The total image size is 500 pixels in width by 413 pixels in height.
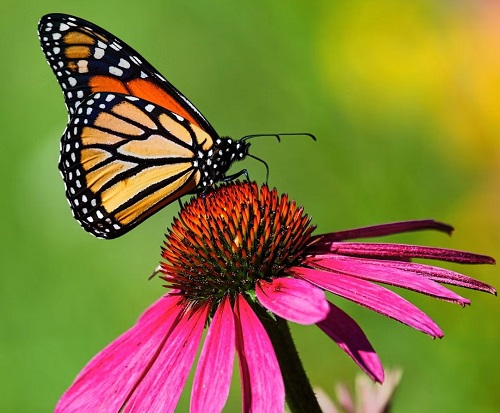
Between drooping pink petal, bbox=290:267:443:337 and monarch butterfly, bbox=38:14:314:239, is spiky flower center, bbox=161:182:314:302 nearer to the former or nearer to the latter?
drooping pink petal, bbox=290:267:443:337

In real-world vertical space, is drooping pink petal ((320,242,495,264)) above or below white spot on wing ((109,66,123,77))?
below

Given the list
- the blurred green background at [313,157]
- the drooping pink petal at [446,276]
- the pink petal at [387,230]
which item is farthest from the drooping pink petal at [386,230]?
the blurred green background at [313,157]

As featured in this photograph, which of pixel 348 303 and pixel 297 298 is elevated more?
pixel 297 298

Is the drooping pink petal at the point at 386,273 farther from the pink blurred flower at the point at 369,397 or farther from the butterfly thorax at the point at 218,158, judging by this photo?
the butterfly thorax at the point at 218,158

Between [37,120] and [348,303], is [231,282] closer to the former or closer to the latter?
[348,303]

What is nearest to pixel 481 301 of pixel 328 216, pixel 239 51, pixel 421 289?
pixel 328 216

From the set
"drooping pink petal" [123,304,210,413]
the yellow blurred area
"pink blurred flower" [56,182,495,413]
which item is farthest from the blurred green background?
"drooping pink petal" [123,304,210,413]
